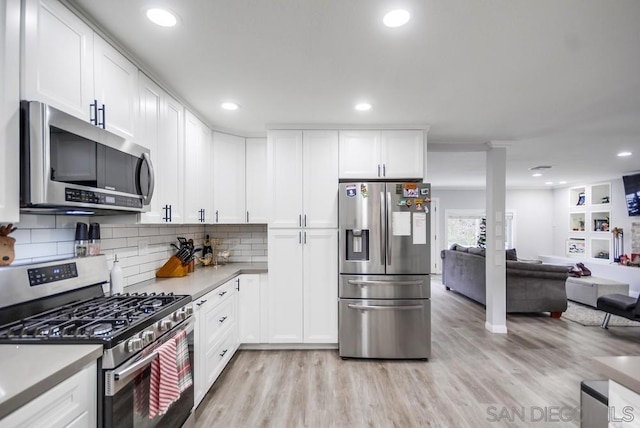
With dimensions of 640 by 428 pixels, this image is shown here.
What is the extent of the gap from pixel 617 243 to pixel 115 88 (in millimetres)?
9069

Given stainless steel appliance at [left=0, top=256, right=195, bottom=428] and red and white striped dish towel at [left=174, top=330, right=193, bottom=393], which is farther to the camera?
red and white striped dish towel at [left=174, top=330, right=193, bottom=393]

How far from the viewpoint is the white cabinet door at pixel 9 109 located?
1.10 meters

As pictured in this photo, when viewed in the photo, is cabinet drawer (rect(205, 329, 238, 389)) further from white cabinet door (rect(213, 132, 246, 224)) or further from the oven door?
white cabinet door (rect(213, 132, 246, 224))

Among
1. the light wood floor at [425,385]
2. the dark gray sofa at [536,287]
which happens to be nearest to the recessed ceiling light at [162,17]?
the light wood floor at [425,385]

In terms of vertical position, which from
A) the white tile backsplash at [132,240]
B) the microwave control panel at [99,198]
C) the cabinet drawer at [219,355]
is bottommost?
the cabinet drawer at [219,355]

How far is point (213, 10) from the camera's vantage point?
148cm

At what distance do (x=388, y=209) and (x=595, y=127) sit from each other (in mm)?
2450

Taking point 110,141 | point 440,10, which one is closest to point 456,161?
point 440,10

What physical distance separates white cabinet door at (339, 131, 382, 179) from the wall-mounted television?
20.5ft

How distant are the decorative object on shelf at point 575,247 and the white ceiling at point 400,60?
214 inches

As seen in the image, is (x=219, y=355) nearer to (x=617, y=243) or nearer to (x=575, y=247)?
(x=617, y=243)

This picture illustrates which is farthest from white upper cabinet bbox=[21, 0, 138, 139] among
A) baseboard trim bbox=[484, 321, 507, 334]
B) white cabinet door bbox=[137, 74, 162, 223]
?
baseboard trim bbox=[484, 321, 507, 334]

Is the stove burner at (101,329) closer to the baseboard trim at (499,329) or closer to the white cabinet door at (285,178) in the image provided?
the white cabinet door at (285,178)

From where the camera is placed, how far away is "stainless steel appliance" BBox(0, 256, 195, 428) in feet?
3.94
